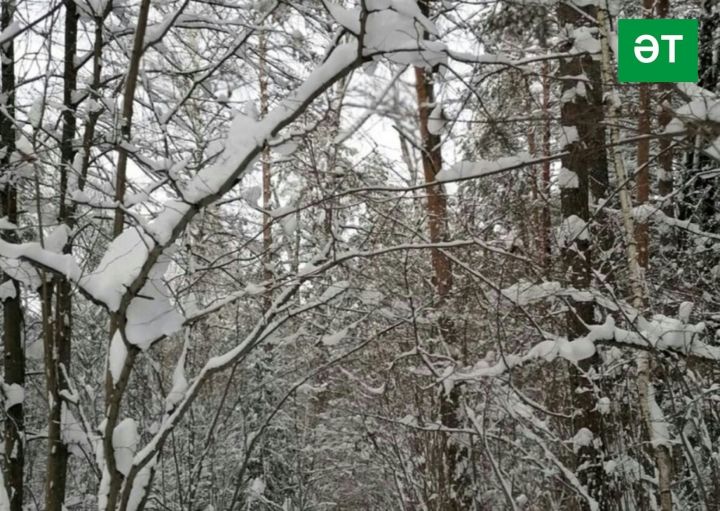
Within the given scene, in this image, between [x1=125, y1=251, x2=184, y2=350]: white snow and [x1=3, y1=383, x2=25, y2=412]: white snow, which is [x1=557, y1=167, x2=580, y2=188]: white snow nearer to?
[x1=125, y1=251, x2=184, y2=350]: white snow

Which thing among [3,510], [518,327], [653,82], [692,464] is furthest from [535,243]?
[3,510]

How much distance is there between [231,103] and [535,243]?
95.3 inches

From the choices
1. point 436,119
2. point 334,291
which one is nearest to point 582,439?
point 334,291

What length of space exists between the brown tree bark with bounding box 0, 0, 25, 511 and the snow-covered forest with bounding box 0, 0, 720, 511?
2 cm

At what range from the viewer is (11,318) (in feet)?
14.5

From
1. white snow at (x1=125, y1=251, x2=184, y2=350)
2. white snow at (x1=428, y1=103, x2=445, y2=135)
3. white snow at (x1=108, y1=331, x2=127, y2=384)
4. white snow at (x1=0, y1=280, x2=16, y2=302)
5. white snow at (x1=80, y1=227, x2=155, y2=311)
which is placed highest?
white snow at (x1=428, y1=103, x2=445, y2=135)

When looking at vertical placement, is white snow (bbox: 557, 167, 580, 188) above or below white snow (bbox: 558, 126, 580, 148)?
above

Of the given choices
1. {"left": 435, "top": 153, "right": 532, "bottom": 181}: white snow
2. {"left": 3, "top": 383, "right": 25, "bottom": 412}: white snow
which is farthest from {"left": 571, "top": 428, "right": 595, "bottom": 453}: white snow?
{"left": 3, "top": 383, "right": 25, "bottom": 412}: white snow

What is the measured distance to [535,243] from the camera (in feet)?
15.9

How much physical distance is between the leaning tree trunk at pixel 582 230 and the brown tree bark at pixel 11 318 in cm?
318

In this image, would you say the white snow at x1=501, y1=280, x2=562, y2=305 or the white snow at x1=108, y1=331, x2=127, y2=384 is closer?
the white snow at x1=108, y1=331, x2=127, y2=384

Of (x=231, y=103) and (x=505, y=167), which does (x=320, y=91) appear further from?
(x=231, y=103)

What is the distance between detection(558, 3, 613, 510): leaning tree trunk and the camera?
387 centimetres

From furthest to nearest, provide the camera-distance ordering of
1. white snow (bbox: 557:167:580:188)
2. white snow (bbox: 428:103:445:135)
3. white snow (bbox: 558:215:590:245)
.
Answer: white snow (bbox: 557:167:580:188) < white snow (bbox: 558:215:590:245) < white snow (bbox: 428:103:445:135)
